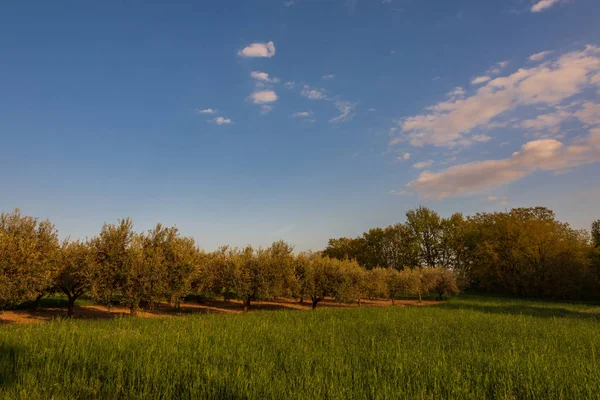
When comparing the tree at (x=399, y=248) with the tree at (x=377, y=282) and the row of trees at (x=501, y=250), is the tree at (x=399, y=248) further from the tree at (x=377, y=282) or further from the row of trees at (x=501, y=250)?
the tree at (x=377, y=282)

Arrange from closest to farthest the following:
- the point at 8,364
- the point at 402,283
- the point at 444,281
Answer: the point at 8,364
the point at 402,283
the point at 444,281

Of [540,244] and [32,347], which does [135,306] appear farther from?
[540,244]

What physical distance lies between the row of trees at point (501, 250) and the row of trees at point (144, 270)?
3684 centimetres

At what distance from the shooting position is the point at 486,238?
7519cm

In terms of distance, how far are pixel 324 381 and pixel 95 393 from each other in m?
5.23

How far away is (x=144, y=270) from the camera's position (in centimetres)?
2673

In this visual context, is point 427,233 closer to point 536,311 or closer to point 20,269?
point 536,311

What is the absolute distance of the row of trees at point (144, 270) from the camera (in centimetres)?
2203

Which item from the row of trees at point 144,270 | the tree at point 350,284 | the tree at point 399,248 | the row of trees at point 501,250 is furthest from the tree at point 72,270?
the tree at point 399,248

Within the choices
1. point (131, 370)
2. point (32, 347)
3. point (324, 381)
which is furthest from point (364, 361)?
point (32, 347)

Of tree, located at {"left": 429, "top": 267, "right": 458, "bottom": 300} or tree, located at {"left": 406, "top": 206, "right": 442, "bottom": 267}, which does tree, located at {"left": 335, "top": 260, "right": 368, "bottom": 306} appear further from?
tree, located at {"left": 406, "top": 206, "right": 442, "bottom": 267}

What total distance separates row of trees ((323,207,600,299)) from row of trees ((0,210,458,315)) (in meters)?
36.8

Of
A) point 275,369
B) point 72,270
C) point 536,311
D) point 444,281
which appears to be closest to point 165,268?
point 72,270

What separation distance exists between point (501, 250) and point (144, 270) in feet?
240
